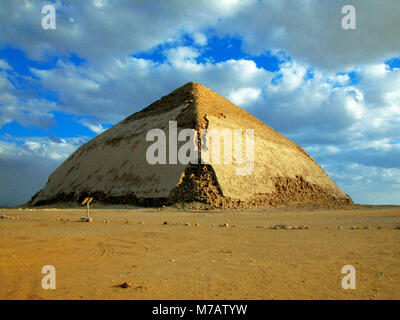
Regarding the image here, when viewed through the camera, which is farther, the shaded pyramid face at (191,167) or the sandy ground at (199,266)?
the shaded pyramid face at (191,167)

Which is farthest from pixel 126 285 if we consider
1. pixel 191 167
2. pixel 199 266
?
pixel 191 167

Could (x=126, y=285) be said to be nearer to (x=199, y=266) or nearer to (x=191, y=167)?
(x=199, y=266)

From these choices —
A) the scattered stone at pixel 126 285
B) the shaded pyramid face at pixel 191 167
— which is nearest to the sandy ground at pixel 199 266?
the scattered stone at pixel 126 285

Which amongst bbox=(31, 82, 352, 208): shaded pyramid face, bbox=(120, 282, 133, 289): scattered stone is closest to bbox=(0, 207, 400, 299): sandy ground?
bbox=(120, 282, 133, 289): scattered stone

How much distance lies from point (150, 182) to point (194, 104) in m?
10.6

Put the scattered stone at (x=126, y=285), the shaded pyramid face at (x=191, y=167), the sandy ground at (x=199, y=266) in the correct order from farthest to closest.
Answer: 1. the shaded pyramid face at (x=191, y=167)
2. the scattered stone at (x=126, y=285)
3. the sandy ground at (x=199, y=266)

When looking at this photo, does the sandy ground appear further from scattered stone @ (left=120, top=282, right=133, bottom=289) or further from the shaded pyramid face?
the shaded pyramid face

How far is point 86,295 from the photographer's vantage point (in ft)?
12.9

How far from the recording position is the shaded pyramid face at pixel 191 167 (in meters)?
24.9

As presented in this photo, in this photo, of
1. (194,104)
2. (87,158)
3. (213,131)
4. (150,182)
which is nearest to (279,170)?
(213,131)

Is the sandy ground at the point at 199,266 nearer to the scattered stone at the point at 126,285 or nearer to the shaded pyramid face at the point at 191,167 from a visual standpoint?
the scattered stone at the point at 126,285
